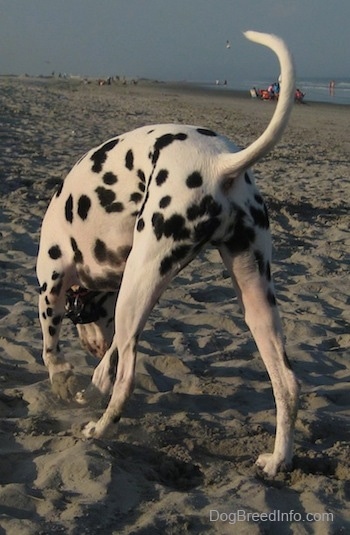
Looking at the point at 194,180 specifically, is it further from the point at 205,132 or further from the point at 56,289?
the point at 56,289

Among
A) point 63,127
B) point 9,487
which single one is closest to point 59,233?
point 9,487

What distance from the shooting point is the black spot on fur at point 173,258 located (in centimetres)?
332

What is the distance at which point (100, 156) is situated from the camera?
3.92 m

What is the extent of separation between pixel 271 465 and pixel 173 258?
1122 mm

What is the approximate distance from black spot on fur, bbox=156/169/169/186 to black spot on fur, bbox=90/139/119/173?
23.7 inches

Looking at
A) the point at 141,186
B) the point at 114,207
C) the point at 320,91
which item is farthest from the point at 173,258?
the point at 320,91

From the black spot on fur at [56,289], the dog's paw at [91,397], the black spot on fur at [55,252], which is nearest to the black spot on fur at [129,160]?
the black spot on fur at [55,252]

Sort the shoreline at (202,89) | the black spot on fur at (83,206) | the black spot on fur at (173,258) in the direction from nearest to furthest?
the black spot on fur at (173,258) < the black spot on fur at (83,206) < the shoreline at (202,89)

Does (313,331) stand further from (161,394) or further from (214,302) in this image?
(161,394)

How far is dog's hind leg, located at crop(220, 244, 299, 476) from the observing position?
3422 millimetres

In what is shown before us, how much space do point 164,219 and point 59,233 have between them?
1076mm

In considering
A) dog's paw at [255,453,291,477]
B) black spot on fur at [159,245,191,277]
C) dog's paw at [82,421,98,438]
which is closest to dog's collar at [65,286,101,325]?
dog's paw at [82,421,98,438]

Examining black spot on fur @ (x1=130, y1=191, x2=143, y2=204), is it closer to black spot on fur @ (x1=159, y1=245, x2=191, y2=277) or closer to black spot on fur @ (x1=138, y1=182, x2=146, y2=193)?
black spot on fur @ (x1=138, y1=182, x2=146, y2=193)

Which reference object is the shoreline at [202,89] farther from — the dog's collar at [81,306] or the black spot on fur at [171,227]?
the black spot on fur at [171,227]
